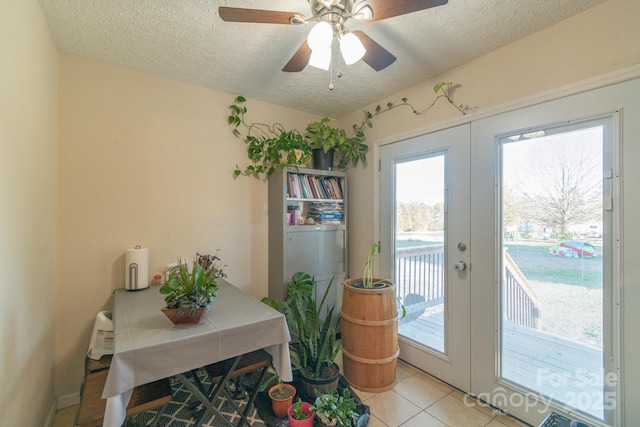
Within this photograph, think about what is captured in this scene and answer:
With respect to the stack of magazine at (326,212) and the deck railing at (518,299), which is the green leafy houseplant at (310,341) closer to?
the stack of magazine at (326,212)

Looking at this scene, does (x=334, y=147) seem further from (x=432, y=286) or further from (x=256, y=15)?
(x=256, y=15)

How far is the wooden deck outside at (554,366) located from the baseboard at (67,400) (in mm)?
2950

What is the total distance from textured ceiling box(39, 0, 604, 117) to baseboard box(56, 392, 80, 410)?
237 centimetres

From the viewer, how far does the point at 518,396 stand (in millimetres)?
1791

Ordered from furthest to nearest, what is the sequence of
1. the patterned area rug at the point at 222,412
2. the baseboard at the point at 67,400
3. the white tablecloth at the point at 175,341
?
the baseboard at the point at 67,400 → the patterned area rug at the point at 222,412 → the white tablecloth at the point at 175,341

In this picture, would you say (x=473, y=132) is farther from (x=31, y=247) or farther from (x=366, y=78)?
(x=31, y=247)

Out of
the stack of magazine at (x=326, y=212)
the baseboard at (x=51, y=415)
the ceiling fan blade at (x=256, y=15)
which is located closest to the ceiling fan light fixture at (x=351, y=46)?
the ceiling fan blade at (x=256, y=15)

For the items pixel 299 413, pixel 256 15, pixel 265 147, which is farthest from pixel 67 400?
pixel 256 15

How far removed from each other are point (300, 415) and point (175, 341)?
0.90 m

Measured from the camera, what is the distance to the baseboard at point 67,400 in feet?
6.24

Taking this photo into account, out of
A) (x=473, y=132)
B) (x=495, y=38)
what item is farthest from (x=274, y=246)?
(x=495, y=38)

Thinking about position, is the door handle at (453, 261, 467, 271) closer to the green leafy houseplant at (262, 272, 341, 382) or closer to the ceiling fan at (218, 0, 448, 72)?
the green leafy houseplant at (262, 272, 341, 382)

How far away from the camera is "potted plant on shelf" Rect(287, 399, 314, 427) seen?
5.23ft

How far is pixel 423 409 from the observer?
75.0 inches
